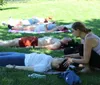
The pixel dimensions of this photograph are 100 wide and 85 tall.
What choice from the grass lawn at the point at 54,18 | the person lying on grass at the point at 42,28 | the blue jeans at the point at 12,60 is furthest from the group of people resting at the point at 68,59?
the person lying on grass at the point at 42,28

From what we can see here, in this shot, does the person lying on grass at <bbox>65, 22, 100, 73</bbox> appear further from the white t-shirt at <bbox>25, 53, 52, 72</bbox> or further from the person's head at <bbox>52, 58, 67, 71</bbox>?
the white t-shirt at <bbox>25, 53, 52, 72</bbox>

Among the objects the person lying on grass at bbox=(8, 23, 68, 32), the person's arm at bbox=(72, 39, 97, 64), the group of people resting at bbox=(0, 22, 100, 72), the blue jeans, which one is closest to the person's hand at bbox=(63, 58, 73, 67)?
the group of people resting at bbox=(0, 22, 100, 72)

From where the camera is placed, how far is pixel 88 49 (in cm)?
567

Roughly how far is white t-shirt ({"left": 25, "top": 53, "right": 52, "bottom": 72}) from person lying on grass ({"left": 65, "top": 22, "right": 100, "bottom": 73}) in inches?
14.6

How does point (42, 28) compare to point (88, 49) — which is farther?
point (42, 28)

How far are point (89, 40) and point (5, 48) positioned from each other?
8.84 feet

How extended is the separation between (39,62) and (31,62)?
6.1 inches

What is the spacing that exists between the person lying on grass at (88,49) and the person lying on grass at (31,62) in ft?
0.86

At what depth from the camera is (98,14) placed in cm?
1628

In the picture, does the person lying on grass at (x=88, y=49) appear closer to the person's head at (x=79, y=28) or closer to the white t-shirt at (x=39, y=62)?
the person's head at (x=79, y=28)

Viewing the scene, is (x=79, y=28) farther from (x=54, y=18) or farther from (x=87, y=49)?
(x=54, y=18)

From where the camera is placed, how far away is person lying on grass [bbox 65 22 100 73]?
5695 millimetres

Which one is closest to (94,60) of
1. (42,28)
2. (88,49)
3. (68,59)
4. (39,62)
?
(88,49)

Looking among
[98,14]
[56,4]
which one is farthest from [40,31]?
[56,4]
